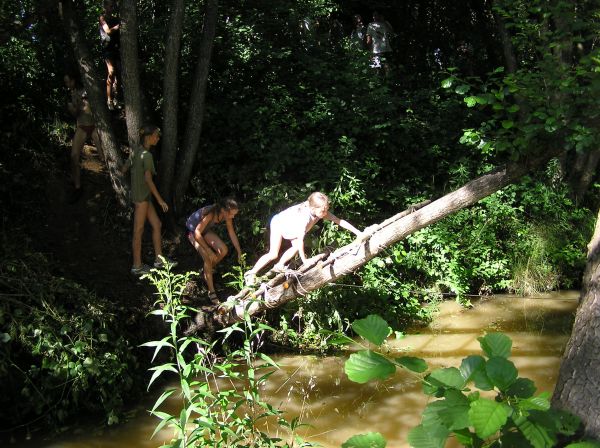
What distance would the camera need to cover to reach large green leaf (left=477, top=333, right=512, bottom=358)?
1.78 meters

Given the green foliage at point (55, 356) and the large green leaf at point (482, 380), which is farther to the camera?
the green foliage at point (55, 356)

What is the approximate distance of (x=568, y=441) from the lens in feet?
6.75

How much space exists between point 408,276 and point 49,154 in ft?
17.6

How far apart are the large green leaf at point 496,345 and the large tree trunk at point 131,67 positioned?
20.9 ft

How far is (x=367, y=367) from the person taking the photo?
5.71 ft

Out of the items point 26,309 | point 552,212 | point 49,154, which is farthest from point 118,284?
point 552,212

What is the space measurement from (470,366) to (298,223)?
4553 millimetres

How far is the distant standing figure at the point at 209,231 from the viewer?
21.5 ft

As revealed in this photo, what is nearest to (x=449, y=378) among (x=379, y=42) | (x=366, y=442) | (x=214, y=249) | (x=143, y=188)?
(x=366, y=442)

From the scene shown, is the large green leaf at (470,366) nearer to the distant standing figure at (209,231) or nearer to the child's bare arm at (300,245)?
the child's bare arm at (300,245)

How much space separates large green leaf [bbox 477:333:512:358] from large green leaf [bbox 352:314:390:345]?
30 centimetres

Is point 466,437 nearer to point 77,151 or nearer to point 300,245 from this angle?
point 300,245

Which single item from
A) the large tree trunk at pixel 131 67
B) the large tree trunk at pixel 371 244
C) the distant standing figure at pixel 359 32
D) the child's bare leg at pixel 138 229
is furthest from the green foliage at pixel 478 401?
the distant standing figure at pixel 359 32

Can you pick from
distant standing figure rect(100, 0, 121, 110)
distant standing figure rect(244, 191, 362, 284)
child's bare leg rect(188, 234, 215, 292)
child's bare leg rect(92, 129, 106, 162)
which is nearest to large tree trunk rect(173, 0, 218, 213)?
child's bare leg rect(92, 129, 106, 162)
